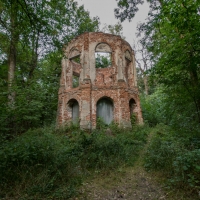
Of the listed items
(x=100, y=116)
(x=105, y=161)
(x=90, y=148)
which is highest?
(x=100, y=116)

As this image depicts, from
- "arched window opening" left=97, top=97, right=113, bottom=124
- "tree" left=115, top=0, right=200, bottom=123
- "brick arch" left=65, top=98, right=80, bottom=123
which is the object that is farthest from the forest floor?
"brick arch" left=65, top=98, right=80, bottom=123

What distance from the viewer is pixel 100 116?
469 inches

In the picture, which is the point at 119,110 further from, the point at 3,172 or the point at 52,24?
the point at 3,172

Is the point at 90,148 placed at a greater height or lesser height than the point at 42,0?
lesser

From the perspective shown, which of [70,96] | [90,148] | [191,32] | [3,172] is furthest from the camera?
[70,96]

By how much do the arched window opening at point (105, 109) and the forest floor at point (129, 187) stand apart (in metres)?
5.88

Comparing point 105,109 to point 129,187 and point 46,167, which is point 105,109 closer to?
point 129,187

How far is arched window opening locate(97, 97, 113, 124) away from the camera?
39.4 ft

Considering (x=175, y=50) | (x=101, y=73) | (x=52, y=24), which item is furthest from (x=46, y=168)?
(x=101, y=73)

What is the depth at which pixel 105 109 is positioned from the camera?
1216 centimetres

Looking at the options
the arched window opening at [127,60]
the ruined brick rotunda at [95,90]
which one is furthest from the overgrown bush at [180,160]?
the arched window opening at [127,60]

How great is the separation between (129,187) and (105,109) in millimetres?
7370

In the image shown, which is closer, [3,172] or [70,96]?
[3,172]

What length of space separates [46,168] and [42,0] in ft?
16.7
